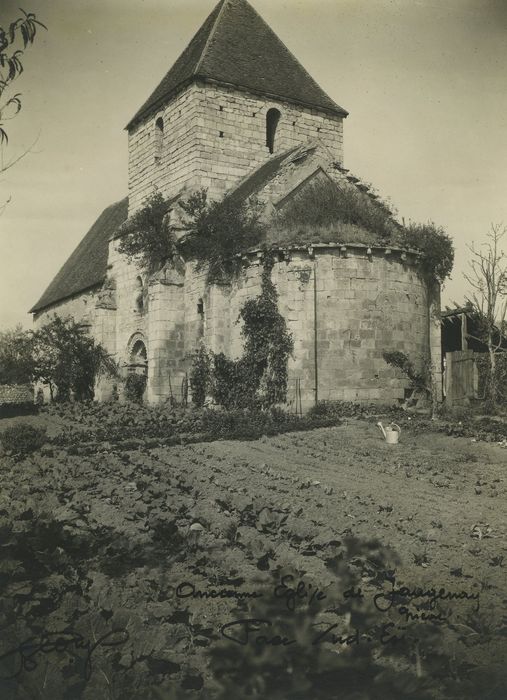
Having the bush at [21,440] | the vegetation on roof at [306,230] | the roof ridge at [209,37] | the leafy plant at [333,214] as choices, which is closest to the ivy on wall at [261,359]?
the vegetation on roof at [306,230]

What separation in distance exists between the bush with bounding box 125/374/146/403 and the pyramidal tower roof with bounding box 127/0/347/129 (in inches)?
383

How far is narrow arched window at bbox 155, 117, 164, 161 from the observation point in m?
24.0

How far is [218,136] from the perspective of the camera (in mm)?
21938

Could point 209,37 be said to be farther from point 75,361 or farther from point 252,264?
point 75,361

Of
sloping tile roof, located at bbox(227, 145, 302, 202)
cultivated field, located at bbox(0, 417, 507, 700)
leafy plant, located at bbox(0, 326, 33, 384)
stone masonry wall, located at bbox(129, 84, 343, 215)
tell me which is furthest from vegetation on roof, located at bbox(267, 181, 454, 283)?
leafy plant, located at bbox(0, 326, 33, 384)

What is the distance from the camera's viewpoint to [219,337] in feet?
62.7

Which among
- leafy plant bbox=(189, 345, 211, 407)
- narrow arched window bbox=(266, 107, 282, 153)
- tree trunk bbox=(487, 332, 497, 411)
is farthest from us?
narrow arched window bbox=(266, 107, 282, 153)

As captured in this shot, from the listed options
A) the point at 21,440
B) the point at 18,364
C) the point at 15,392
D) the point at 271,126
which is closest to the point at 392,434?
the point at 21,440

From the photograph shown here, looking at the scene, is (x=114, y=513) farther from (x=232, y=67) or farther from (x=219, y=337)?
(x=232, y=67)

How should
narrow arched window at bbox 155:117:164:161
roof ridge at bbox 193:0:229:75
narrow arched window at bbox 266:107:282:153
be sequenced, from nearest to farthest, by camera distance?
1. roof ridge at bbox 193:0:229:75
2. narrow arched window at bbox 266:107:282:153
3. narrow arched window at bbox 155:117:164:161

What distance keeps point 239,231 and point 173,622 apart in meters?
14.7

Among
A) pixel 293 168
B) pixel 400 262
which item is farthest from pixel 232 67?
pixel 400 262

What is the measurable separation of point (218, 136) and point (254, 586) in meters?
18.7

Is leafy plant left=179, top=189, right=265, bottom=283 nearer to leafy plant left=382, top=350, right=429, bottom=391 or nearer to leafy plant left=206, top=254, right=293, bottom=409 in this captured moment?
leafy plant left=206, top=254, right=293, bottom=409
